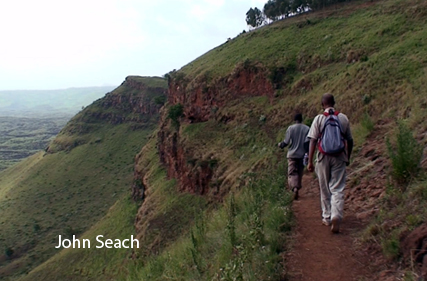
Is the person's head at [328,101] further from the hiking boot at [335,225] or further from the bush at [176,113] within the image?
the bush at [176,113]

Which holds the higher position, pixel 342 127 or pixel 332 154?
pixel 342 127

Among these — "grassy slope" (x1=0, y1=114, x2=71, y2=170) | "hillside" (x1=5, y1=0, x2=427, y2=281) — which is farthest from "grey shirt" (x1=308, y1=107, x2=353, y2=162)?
"grassy slope" (x1=0, y1=114, x2=71, y2=170)

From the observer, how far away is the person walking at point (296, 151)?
25.4 ft

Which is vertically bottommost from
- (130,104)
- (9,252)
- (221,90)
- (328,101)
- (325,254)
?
(9,252)

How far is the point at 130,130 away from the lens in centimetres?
7188

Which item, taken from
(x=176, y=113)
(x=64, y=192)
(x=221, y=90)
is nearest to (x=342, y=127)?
(x=221, y=90)

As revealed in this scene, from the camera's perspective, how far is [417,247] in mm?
3793

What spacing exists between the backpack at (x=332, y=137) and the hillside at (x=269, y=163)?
3.26ft

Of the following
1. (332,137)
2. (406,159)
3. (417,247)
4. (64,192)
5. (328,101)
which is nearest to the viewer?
(417,247)

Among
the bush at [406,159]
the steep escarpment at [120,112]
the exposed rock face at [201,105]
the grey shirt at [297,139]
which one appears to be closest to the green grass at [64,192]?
the steep escarpment at [120,112]

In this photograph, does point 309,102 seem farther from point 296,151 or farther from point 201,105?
point 201,105

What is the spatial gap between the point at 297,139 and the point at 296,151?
0.27 meters

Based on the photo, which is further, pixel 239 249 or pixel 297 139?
pixel 297 139

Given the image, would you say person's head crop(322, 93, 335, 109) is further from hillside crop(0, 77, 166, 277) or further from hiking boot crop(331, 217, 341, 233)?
hillside crop(0, 77, 166, 277)
